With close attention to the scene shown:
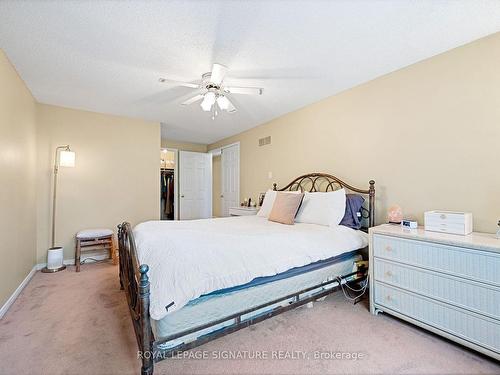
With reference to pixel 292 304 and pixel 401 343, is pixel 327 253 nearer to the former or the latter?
pixel 292 304

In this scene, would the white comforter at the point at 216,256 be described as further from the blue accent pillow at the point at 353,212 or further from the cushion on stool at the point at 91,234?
the cushion on stool at the point at 91,234

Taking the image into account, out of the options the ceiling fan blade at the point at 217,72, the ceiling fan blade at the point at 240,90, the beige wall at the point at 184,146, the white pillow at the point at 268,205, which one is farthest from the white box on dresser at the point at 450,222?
the beige wall at the point at 184,146

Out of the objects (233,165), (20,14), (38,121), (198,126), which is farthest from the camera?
(233,165)

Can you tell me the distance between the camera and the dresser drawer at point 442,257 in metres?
1.54

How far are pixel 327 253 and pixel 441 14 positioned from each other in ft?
6.87

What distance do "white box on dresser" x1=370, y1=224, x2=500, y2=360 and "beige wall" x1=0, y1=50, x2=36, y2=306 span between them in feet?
11.6

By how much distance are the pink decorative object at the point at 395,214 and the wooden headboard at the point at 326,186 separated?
245 mm

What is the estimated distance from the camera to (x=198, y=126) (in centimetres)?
475

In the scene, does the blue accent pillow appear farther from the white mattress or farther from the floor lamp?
the floor lamp

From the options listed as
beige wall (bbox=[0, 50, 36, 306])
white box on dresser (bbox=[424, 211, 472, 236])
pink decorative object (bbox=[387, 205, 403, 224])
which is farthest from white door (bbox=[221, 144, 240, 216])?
white box on dresser (bbox=[424, 211, 472, 236])

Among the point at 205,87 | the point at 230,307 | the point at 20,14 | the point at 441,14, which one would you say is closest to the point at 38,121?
the point at 20,14

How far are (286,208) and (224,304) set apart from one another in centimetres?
150

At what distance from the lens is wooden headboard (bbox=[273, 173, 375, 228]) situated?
268cm

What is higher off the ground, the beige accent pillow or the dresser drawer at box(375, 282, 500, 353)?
the beige accent pillow
